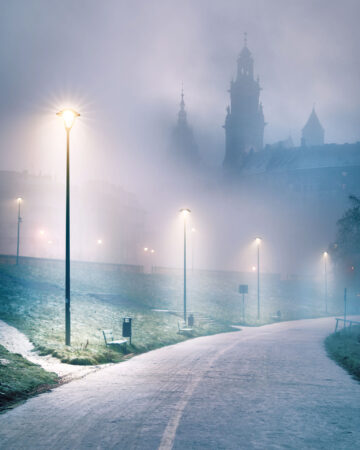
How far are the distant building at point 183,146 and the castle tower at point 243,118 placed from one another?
47.9 ft

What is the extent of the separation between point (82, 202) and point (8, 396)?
7405 cm

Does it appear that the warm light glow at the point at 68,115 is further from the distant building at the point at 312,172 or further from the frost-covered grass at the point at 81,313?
the distant building at the point at 312,172

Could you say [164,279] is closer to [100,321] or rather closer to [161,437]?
[100,321]

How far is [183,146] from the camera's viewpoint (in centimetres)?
14275

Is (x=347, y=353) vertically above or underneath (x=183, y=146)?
underneath

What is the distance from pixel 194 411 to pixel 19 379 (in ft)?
15.2

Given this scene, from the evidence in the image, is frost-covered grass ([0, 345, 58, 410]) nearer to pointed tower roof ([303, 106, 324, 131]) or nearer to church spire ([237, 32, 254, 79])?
church spire ([237, 32, 254, 79])

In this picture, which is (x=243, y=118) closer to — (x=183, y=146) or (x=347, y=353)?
(x=183, y=146)

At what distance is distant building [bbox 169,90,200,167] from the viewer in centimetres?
14038

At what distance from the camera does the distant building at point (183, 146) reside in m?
140

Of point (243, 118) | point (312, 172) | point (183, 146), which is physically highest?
point (243, 118)

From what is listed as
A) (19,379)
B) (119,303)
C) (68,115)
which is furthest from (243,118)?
(19,379)

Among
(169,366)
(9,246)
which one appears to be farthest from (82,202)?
(169,366)

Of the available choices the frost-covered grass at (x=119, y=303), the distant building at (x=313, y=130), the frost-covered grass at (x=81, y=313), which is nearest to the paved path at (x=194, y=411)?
the frost-covered grass at (x=81, y=313)
